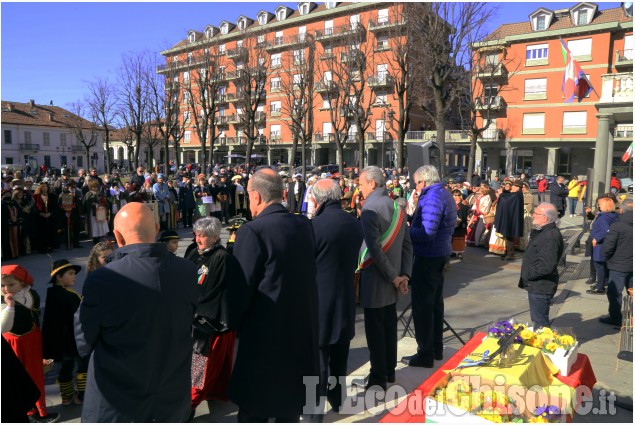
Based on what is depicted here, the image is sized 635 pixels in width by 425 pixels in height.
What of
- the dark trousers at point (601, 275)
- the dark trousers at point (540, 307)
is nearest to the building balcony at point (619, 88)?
the dark trousers at point (601, 275)

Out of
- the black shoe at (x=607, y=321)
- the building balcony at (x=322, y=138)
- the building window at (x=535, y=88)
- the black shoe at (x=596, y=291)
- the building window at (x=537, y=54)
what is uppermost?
the building window at (x=537, y=54)

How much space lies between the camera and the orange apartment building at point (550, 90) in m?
37.7

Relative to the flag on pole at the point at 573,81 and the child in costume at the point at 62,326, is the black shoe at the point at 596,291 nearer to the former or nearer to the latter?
the child in costume at the point at 62,326

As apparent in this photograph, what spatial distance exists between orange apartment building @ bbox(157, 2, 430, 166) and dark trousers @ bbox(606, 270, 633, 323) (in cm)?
2489

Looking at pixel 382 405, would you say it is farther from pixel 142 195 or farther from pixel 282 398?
pixel 142 195

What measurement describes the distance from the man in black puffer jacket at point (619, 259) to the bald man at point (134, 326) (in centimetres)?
584

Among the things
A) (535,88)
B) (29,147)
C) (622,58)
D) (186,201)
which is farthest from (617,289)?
(29,147)

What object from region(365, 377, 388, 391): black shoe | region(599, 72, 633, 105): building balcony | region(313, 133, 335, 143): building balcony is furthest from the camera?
region(313, 133, 335, 143): building balcony

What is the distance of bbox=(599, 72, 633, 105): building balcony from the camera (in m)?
16.6

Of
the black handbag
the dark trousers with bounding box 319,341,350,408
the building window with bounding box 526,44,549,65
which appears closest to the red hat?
the black handbag

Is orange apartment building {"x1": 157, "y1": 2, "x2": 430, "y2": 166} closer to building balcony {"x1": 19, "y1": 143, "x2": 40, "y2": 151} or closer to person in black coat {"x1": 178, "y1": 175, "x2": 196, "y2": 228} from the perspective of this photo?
person in black coat {"x1": 178, "y1": 175, "x2": 196, "y2": 228}

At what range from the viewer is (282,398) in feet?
9.05

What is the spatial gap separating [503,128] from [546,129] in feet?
12.3

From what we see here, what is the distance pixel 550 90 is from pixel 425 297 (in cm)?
4232
